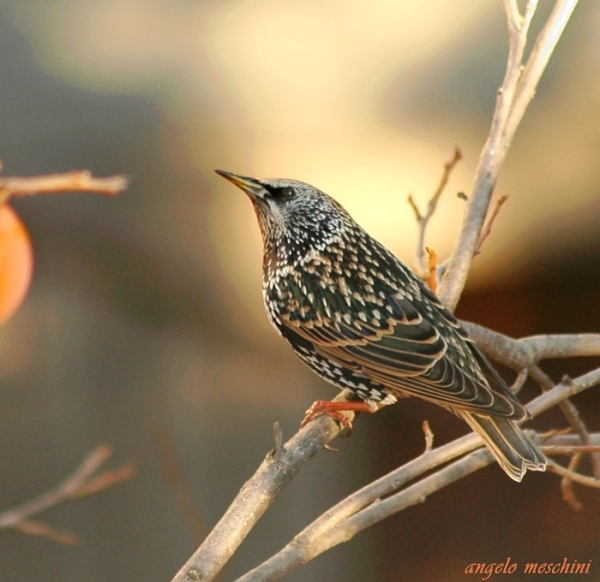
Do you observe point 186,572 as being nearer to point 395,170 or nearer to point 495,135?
point 495,135

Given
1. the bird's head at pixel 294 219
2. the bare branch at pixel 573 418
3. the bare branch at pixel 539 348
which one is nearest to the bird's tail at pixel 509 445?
the bare branch at pixel 573 418

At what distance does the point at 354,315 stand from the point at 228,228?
1398mm

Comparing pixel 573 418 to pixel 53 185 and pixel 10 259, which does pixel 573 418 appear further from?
pixel 53 185

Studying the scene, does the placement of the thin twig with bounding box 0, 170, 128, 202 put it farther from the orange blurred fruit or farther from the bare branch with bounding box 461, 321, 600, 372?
the bare branch with bounding box 461, 321, 600, 372

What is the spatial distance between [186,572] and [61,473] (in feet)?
6.50

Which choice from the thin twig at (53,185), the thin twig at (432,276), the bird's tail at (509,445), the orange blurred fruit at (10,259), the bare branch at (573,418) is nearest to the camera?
the thin twig at (53,185)

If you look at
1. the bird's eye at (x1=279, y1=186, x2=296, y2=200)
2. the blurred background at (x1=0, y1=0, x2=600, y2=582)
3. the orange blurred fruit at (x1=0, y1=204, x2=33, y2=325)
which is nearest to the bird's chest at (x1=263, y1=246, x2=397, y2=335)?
the bird's eye at (x1=279, y1=186, x2=296, y2=200)

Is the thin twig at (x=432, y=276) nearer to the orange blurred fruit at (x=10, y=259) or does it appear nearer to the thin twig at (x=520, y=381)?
the thin twig at (x=520, y=381)

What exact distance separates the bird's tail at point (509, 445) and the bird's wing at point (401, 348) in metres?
0.09

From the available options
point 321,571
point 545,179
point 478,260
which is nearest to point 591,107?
point 545,179

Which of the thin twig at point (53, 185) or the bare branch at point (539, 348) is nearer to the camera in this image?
the thin twig at point (53, 185)

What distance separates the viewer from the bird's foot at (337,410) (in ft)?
4.83

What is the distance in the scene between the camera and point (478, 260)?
268 centimetres

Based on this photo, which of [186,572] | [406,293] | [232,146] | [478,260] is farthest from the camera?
[232,146]
